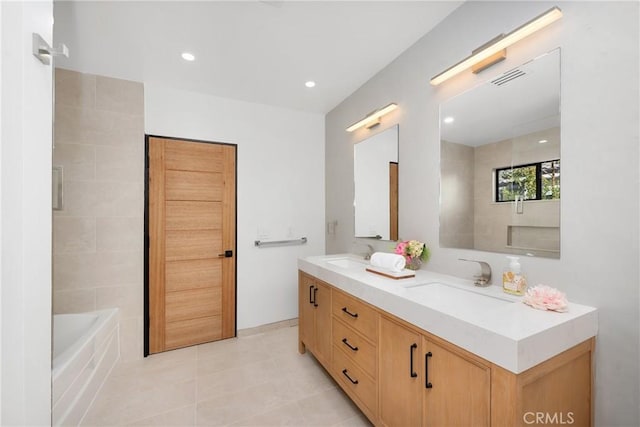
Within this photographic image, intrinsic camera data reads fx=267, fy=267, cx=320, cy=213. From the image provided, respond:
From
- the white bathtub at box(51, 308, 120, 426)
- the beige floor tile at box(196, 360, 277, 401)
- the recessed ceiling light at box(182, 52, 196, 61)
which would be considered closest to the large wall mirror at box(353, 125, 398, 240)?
the beige floor tile at box(196, 360, 277, 401)

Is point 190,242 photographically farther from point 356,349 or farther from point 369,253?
point 356,349

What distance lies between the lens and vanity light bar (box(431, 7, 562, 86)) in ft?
4.01

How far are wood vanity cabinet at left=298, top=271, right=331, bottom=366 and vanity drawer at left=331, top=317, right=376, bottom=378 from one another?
12 cm

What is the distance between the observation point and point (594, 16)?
1.13 m

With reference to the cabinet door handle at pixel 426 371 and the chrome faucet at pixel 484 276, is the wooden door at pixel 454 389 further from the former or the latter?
the chrome faucet at pixel 484 276

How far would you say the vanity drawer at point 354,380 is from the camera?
5.08ft

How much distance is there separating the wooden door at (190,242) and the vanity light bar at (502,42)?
7.16 ft

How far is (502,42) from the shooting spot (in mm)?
1381

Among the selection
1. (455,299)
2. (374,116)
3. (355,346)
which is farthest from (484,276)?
(374,116)

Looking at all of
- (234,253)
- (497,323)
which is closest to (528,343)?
(497,323)

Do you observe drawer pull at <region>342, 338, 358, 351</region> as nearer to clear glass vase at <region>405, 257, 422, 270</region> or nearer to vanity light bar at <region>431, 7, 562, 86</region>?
clear glass vase at <region>405, 257, 422, 270</region>

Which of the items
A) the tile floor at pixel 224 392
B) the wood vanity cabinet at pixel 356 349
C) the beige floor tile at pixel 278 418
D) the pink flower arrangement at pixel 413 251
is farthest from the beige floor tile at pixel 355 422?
the pink flower arrangement at pixel 413 251

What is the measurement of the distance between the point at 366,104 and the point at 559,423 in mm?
2488

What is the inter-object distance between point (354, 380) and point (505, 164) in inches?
62.4
